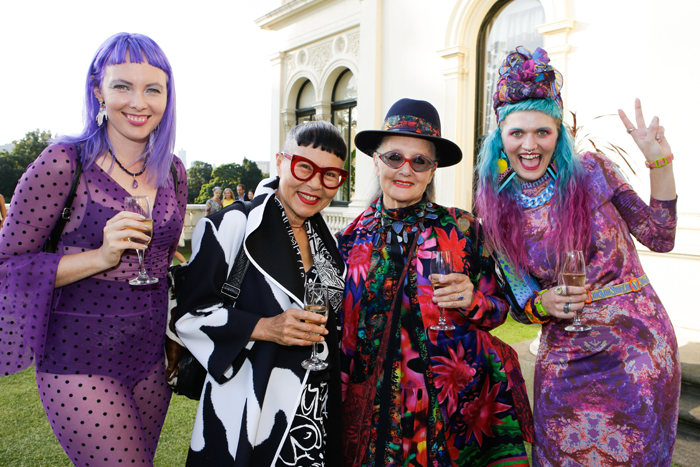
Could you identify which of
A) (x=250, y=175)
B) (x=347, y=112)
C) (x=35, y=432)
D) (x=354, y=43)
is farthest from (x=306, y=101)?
(x=250, y=175)

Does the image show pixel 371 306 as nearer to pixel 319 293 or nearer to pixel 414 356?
pixel 414 356

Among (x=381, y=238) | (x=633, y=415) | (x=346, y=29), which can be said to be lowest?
(x=633, y=415)

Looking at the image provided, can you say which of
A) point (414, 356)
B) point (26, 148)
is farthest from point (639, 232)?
point (26, 148)

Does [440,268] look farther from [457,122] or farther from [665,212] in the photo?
[457,122]

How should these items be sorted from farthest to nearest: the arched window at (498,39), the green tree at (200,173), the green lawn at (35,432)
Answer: the green tree at (200,173), the arched window at (498,39), the green lawn at (35,432)

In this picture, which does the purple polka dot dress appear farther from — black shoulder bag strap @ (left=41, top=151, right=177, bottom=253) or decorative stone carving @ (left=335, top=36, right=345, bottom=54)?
decorative stone carving @ (left=335, top=36, right=345, bottom=54)

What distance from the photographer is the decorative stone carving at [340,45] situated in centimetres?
1210

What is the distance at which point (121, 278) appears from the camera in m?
1.85

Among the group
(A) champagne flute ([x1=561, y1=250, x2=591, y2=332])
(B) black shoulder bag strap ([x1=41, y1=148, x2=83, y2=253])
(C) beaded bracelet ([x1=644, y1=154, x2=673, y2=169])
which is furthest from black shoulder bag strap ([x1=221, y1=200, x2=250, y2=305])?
(C) beaded bracelet ([x1=644, y1=154, x2=673, y2=169])

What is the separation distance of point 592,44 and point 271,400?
6.61 metres

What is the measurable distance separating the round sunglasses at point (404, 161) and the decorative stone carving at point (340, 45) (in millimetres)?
10771

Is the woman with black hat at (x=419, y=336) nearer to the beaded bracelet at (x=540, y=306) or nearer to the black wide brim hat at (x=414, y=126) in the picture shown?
the black wide brim hat at (x=414, y=126)

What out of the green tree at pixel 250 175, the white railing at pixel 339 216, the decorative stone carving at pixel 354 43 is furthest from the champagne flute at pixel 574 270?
the green tree at pixel 250 175

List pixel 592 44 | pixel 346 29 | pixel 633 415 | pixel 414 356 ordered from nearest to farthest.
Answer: pixel 633 415
pixel 414 356
pixel 592 44
pixel 346 29
